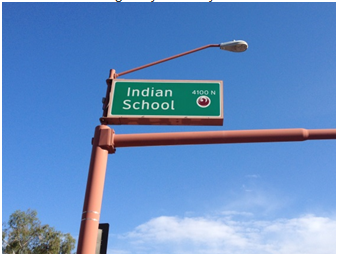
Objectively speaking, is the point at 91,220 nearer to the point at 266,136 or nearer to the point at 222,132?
the point at 222,132

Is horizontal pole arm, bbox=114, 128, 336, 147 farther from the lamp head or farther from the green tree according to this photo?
the green tree

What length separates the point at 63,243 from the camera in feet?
127

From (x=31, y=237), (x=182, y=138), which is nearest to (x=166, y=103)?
(x=182, y=138)

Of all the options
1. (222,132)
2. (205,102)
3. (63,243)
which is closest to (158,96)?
(205,102)

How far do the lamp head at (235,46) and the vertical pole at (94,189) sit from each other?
2.89 metres

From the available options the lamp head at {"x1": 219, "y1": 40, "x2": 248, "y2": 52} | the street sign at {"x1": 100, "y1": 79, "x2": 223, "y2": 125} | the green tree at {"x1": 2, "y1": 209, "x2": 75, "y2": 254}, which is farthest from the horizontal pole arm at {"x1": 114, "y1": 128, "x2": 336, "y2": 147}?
the green tree at {"x1": 2, "y1": 209, "x2": 75, "y2": 254}

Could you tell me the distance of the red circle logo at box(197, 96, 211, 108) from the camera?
5.54 metres

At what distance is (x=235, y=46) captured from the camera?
653cm

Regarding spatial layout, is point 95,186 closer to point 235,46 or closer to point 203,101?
point 203,101

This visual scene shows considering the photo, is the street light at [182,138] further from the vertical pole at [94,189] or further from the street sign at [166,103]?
the street sign at [166,103]

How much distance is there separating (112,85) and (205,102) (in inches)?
65.7

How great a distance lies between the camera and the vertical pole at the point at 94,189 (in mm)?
4254

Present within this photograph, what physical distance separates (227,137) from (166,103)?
117 centimetres

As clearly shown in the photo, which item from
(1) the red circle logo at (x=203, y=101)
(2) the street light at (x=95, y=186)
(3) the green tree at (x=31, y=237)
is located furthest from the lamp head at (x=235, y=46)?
(3) the green tree at (x=31, y=237)
